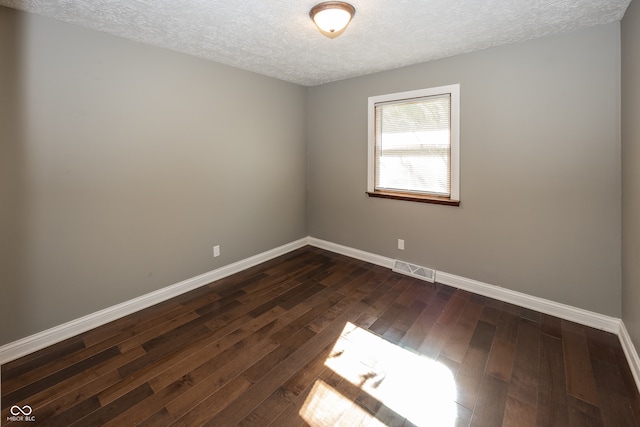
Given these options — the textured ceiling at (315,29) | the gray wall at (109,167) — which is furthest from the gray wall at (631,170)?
the gray wall at (109,167)

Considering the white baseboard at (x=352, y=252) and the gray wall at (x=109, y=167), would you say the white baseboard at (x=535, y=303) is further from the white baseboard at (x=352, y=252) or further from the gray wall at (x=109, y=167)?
the gray wall at (x=109, y=167)

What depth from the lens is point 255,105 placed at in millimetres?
3586

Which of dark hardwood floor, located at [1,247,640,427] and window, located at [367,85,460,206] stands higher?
window, located at [367,85,460,206]

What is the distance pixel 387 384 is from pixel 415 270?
1766mm

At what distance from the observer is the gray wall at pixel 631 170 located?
6.07 feet

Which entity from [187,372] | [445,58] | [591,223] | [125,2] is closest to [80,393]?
[187,372]

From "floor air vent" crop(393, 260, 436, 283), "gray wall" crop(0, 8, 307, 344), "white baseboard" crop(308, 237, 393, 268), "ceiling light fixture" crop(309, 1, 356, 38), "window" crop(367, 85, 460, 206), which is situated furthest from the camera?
"white baseboard" crop(308, 237, 393, 268)

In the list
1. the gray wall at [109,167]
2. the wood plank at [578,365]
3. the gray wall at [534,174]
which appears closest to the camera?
the wood plank at [578,365]

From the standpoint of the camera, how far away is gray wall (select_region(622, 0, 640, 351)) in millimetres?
1849

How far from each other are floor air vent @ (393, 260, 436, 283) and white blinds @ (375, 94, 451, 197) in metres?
0.88

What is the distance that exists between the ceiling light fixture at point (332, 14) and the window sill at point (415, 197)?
76.8 inches

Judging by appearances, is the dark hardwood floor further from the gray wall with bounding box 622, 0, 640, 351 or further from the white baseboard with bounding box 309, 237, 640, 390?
the gray wall with bounding box 622, 0, 640, 351

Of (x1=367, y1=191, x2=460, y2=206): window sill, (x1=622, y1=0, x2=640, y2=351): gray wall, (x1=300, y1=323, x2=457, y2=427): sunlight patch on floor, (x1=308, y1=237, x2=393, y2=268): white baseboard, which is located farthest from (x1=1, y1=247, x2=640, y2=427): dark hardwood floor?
(x1=367, y1=191, x2=460, y2=206): window sill

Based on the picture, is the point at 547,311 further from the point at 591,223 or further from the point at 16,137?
the point at 16,137
